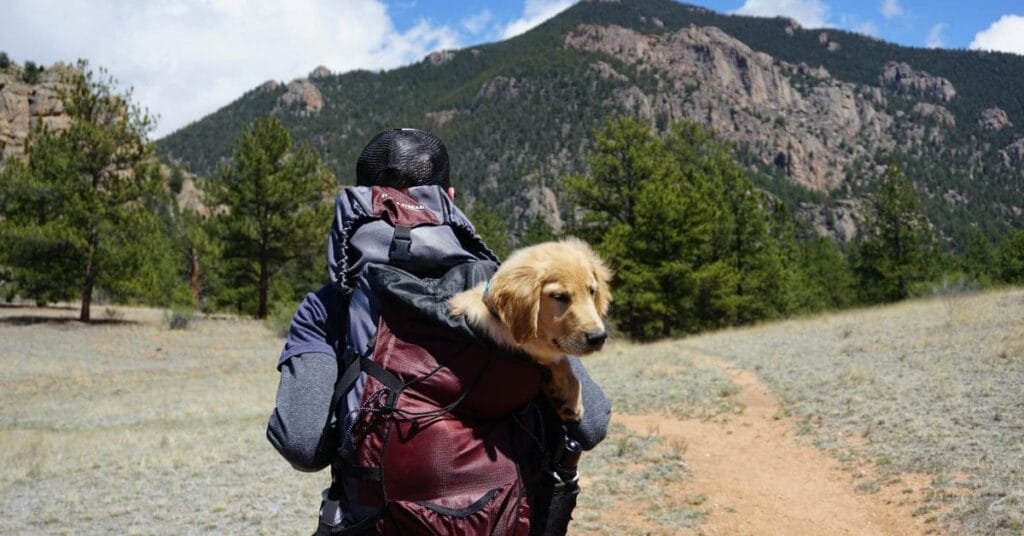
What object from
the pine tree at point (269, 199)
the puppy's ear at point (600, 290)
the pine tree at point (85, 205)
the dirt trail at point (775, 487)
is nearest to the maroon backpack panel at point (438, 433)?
the puppy's ear at point (600, 290)

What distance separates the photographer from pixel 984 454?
7.10 m

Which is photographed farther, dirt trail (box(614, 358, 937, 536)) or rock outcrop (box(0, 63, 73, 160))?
rock outcrop (box(0, 63, 73, 160))

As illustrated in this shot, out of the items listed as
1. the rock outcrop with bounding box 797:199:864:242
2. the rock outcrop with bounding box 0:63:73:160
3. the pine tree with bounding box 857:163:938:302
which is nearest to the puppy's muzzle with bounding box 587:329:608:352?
the pine tree with bounding box 857:163:938:302

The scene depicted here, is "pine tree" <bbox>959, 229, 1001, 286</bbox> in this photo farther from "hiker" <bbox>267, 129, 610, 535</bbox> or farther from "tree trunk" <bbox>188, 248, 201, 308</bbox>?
"hiker" <bbox>267, 129, 610, 535</bbox>

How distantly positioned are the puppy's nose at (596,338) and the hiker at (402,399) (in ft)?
0.51

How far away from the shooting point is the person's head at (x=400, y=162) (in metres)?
2.11

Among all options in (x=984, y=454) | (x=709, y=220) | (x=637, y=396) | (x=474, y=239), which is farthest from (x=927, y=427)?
(x=709, y=220)

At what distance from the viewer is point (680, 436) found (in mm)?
10047

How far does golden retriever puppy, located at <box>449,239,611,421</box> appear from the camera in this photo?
1.65 meters

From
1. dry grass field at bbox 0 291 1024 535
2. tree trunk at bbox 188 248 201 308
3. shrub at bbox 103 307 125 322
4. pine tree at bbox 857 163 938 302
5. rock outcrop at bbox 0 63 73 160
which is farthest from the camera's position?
rock outcrop at bbox 0 63 73 160

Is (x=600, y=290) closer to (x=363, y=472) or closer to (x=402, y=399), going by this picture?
(x=402, y=399)

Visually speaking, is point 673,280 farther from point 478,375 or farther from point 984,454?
point 478,375

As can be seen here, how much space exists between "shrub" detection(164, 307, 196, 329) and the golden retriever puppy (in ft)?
103

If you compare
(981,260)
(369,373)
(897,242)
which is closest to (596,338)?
(369,373)
